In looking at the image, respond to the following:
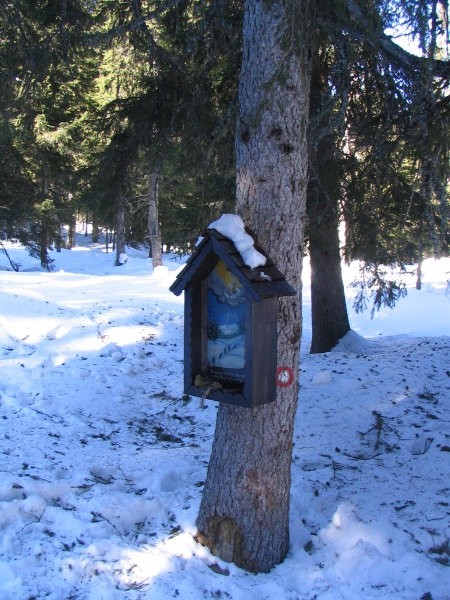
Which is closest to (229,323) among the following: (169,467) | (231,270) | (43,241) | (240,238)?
(231,270)

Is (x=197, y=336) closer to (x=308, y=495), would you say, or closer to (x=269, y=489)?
(x=269, y=489)

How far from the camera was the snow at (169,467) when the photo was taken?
3.17 meters

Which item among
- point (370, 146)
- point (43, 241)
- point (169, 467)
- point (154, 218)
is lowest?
point (169, 467)

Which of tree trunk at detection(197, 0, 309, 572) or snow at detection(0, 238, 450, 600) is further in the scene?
tree trunk at detection(197, 0, 309, 572)

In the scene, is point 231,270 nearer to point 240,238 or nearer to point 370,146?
point 240,238

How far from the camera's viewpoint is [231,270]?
298 centimetres

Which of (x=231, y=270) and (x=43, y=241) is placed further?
(x=43, y=241)

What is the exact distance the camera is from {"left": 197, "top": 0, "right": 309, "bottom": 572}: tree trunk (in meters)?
3.28

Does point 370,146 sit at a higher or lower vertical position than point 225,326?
higher

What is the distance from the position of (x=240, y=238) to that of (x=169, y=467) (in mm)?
2455

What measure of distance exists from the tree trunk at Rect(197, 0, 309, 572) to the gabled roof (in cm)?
29

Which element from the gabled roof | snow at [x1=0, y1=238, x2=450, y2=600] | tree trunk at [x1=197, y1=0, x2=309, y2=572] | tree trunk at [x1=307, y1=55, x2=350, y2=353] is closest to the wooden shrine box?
the gabled roof

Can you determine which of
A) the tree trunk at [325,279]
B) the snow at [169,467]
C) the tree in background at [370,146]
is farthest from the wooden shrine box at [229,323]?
the tree trunk at [325,279]

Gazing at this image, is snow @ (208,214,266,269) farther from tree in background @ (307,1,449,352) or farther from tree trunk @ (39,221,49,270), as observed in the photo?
tree trunk @ (39,221,49,270)
